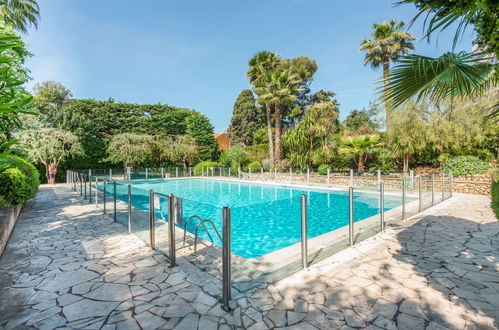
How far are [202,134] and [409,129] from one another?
21.2 meters

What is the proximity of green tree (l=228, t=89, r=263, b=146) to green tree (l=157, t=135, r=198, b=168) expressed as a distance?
864 cm

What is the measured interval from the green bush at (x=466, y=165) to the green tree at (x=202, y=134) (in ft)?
72.7

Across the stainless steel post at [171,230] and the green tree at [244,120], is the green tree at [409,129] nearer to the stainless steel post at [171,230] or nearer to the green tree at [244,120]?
the stainless steel post at [171,230]

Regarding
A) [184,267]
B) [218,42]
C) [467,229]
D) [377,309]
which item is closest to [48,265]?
[184,267]

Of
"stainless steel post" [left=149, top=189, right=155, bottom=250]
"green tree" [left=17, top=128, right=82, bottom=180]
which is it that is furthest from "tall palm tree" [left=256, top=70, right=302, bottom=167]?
"green tree" [left=17, top=128, right=82, bottom=180]

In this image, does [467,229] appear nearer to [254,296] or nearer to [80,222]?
[254,296]

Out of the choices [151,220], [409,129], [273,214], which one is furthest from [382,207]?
[409,129]

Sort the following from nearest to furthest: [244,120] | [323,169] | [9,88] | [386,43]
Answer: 1. [9,88]
2. [323,169]
3. [386,43]
4. [244,120]

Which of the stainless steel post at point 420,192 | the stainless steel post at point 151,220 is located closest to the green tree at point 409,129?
the stainless steel post at point 420,192

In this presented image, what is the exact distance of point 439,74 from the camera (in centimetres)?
229

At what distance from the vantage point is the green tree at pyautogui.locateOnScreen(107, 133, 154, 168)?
2191 centimetres

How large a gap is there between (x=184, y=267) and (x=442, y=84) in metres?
3.78

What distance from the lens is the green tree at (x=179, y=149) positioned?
24.5 meters

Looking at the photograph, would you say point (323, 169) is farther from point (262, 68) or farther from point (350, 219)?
point (350, 219)
